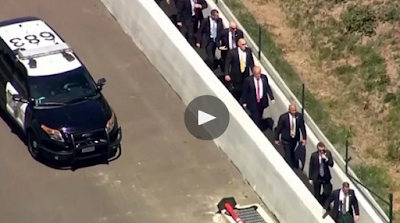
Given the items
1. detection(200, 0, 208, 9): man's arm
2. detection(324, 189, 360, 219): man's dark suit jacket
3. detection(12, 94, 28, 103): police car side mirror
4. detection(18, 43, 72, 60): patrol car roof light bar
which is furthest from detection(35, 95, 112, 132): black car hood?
detection(324, 189, 360, 219): man's dark suit jacket

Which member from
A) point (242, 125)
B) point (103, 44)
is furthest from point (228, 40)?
point (103, 44)

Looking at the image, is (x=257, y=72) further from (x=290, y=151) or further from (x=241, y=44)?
(x=290, y=151)

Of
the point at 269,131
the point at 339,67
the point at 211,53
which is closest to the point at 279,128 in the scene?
the point at 269,131

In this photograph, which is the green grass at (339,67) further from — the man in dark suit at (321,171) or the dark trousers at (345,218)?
the dark trousers at (345,218)

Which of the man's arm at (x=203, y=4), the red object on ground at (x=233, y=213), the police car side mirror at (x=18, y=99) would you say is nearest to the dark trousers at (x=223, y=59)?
the man's arm at (x=203, y=4)

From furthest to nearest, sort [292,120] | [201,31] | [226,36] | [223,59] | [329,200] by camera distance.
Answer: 1. [201,31]
2. [223,59]
3. [226,36]
4. [292,120]
5. [329,200]

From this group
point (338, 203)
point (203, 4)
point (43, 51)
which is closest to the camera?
point (338, 203)
